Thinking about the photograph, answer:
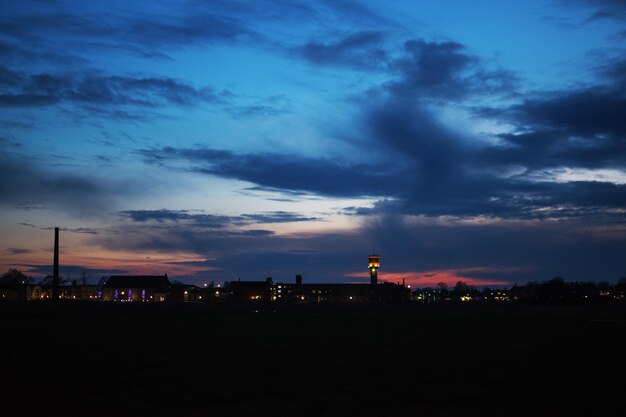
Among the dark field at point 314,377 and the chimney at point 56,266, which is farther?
the chimney at point 56,266

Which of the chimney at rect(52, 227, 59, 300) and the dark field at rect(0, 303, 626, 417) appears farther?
the chimney at rect(52, 227, 59, 300)

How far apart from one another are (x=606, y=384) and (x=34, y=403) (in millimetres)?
17698

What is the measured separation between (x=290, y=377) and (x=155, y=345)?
15.1m

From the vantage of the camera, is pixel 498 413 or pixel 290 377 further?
pixel 290 377

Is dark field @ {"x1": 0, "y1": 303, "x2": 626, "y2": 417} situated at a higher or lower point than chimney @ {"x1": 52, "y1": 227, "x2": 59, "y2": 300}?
lower

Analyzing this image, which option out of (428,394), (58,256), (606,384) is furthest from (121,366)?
(58,256)

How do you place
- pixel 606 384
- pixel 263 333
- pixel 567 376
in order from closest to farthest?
pixel 606 384 < pixel 567 376 < pixel 263 333

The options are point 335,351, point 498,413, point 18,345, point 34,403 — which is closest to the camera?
point 498,413

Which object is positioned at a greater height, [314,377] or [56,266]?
[56,266]

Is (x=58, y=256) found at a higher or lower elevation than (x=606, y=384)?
higher

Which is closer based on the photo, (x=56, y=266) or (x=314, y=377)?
(x=314, y=377)

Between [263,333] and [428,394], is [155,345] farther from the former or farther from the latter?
[428,394]

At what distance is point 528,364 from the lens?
2662cm

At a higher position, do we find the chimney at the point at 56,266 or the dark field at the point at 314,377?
the chimney at the point at 56,266
